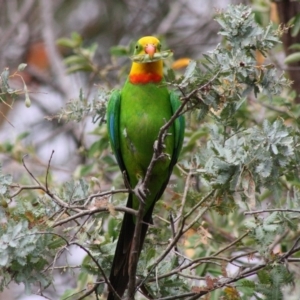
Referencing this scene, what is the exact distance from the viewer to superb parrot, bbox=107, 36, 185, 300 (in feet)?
11.6

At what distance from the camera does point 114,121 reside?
362 centimetres

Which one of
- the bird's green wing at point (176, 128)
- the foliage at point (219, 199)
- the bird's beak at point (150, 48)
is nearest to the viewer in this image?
the foliage at point (219, 199)

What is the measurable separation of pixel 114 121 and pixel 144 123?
0.17m

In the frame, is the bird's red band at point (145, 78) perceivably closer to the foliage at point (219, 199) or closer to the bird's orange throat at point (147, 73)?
the bird's orange throat at point (147, 73)

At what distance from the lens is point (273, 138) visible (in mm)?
2768

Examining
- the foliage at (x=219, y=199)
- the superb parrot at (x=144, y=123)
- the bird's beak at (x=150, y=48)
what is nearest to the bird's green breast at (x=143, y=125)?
the superb parrot at (x=144, y=123)

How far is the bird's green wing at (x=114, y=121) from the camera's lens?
3598 millimetres

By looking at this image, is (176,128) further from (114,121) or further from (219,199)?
(219,199)

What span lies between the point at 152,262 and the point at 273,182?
68 centimetres

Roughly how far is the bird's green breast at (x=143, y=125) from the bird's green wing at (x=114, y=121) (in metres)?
0.02

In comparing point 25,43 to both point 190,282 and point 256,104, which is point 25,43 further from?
point 190,282

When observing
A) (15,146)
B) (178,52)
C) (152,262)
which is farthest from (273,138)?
(178,52)

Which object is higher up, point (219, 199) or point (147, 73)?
point (147, 73)

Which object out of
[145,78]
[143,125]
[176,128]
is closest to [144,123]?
[143,125]
